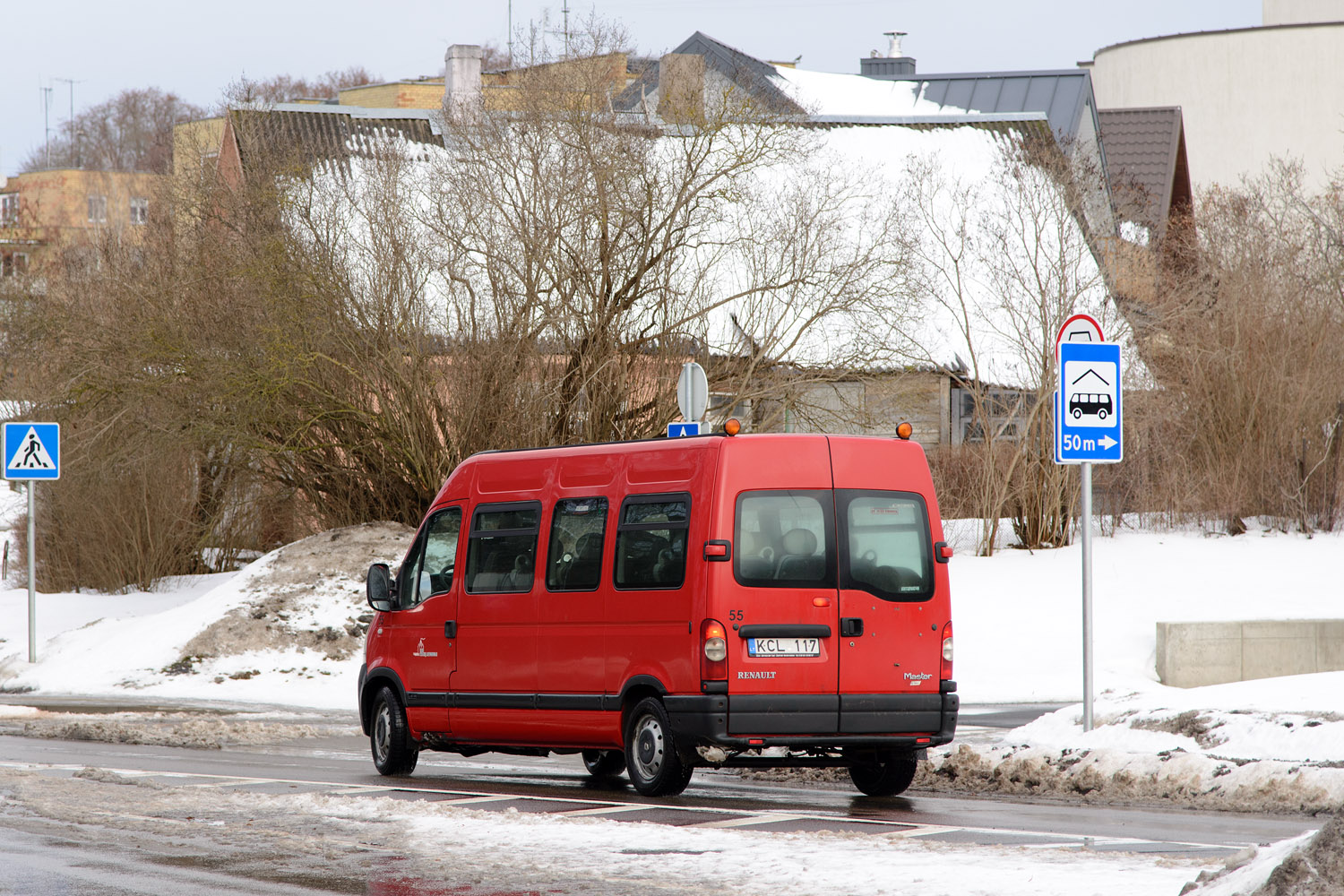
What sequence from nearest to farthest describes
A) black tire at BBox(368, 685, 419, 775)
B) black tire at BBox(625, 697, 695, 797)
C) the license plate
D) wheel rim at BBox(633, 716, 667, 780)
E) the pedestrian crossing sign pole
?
the license plate
black tire at BBox(625, 697, 695, 797)
wheel rim at BBox(633, 716, 667, 780)
black tire at BBox(368, 685, 419, 775)
the pedestrian crossing sign pole

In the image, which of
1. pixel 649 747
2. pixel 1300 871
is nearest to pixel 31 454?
pixel 649 747

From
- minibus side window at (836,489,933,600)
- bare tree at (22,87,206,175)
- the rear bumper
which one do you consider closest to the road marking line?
the rear bumper

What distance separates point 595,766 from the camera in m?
12.9

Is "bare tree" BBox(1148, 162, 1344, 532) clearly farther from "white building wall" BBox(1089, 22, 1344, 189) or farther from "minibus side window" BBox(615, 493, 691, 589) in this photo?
"white building wall" BBox(1089, 22, 1344, 189)

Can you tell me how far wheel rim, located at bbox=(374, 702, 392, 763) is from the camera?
13.0 metres

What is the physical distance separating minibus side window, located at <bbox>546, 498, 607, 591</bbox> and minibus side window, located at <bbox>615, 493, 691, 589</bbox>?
0.23 m

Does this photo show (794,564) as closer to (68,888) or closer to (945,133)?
(68,888)

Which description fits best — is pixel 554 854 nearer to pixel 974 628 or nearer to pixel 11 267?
pixel 974 628

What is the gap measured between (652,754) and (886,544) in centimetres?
200

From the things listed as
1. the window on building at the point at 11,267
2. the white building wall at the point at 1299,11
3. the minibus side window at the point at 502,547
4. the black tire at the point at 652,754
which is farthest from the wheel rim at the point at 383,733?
the white building wall at the point at 1299,11

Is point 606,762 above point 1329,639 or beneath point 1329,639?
beneath

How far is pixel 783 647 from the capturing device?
10820mm

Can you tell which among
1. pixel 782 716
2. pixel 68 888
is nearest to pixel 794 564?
pixel 782 716

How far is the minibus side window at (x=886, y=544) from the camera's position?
11.1m
